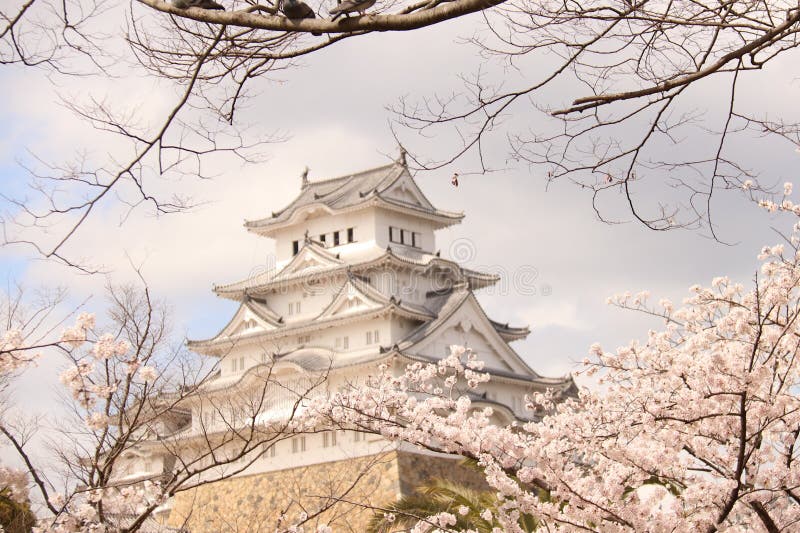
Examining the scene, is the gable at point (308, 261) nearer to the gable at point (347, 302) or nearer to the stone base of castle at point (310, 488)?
the gable at point (347, 302)

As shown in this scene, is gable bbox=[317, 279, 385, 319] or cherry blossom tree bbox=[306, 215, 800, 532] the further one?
gable bbox=[317, 279, 385, 319]

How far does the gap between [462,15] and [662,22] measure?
1.43 metres

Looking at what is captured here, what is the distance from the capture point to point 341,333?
105 feet

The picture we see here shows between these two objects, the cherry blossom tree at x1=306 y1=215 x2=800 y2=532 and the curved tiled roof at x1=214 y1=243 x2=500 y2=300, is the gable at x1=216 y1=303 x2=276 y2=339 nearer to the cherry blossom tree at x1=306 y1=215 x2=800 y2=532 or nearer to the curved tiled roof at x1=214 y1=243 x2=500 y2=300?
the curved tiled roof at x1=214 y1=243 x2=500 y2=300

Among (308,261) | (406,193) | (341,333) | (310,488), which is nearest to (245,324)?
(308,261)

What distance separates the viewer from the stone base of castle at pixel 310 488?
1073 inches

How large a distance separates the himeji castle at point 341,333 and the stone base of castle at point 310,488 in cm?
4

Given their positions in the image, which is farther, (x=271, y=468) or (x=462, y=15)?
(x=271, y=468)

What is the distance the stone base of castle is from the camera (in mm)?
27266

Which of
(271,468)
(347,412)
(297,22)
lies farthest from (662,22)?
(271,468)

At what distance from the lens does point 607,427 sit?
9172mm

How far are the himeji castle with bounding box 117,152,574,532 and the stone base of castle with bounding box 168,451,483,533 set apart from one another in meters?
0.04

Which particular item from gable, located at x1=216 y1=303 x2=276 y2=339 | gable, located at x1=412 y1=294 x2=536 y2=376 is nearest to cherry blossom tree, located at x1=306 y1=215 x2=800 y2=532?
gable, located at x1=412 y1=294 x2=536 y2=376

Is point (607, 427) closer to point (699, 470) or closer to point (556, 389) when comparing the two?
point (699, 470)
